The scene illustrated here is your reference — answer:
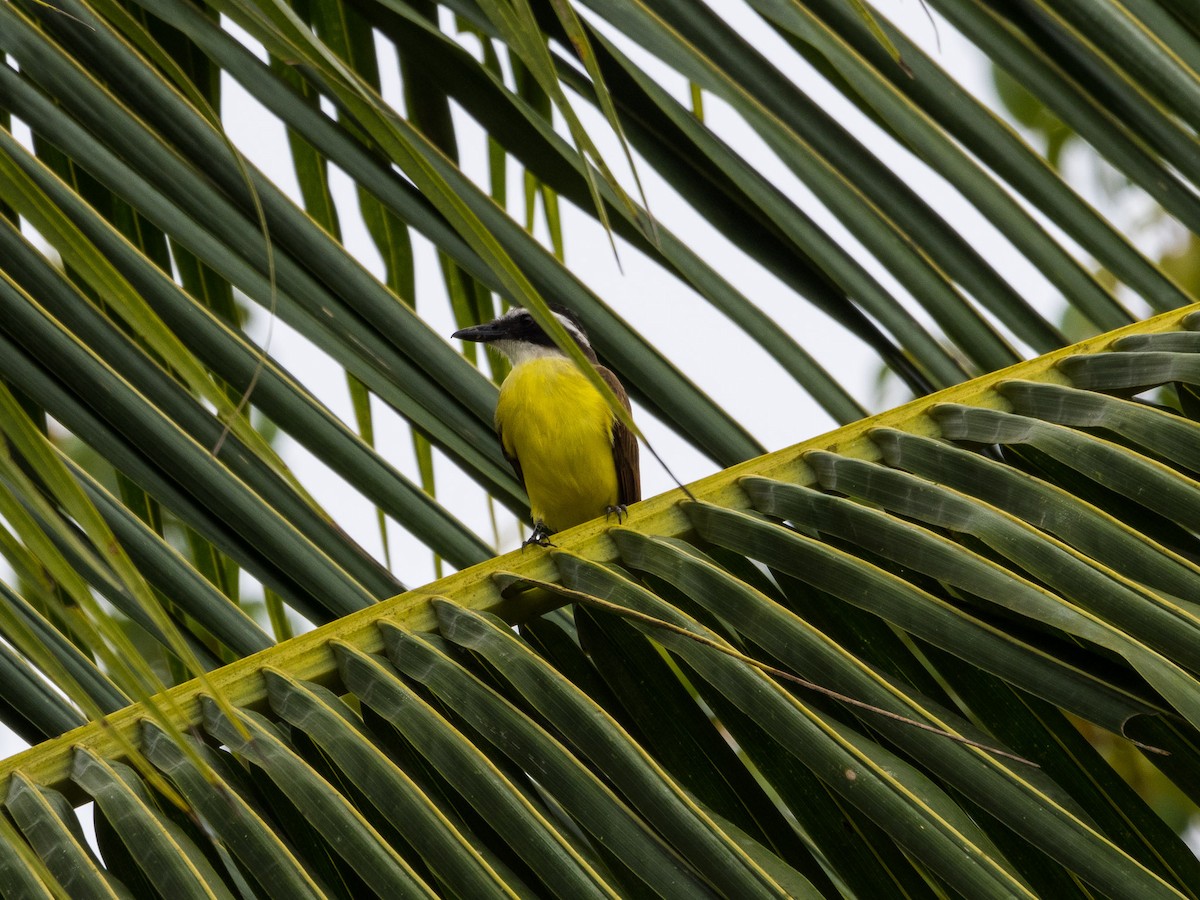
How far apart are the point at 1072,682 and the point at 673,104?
1.12m

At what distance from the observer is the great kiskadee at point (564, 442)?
4.78m

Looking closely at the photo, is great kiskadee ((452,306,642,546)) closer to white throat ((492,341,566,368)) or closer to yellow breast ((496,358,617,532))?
yellow breast ((496,358,617,532))

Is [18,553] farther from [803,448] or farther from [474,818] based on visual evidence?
[803,448]

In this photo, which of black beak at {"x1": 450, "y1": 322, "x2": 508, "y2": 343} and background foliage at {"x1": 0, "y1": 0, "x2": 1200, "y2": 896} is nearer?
background foliage at {"x1": 0, "y1": 0, "x2": 1200, "y2": 896}

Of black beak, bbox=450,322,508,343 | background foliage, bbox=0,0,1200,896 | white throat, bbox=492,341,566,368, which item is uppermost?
white throat, bbox=492,341,566,368

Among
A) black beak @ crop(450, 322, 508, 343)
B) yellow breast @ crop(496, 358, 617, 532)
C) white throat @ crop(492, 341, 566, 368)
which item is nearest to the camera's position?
black beak @ crop(450, 322, 508, 343)

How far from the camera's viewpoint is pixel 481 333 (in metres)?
4.06

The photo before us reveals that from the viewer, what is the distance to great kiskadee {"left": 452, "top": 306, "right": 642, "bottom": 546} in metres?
4.78

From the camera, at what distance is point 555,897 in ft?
5.23

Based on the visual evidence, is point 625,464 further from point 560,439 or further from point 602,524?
point 602,524

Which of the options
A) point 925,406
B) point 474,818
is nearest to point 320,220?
point 925,406

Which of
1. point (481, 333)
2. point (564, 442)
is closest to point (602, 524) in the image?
point (481, 333)

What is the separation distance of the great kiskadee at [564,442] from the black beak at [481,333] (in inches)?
1.2

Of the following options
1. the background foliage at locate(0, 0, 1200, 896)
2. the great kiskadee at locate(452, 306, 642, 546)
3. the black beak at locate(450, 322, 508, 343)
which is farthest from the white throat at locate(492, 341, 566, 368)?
the background foliage at locate(0, 0, 1200, 896)
